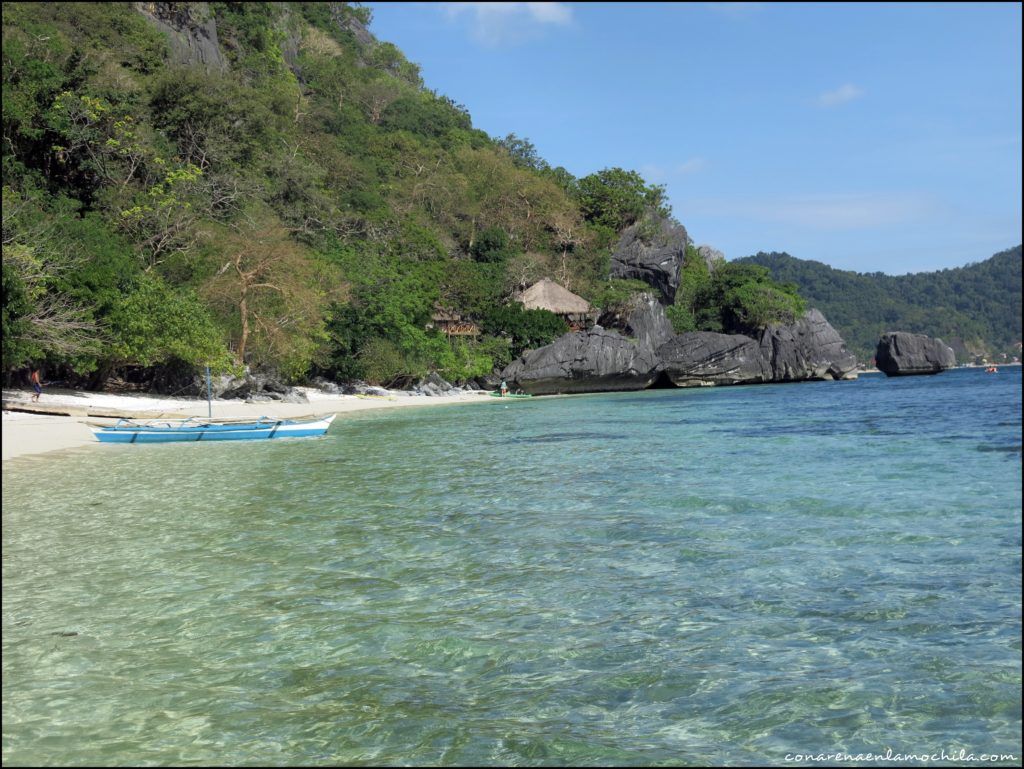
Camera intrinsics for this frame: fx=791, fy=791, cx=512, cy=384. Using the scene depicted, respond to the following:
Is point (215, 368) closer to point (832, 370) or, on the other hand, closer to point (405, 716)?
point (405, 716)

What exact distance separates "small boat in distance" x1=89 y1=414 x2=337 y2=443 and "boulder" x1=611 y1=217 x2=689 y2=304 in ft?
146

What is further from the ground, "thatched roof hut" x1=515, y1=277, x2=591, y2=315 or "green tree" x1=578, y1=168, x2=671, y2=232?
"green tree" x1=578, y1=168, x2=671, y2=232

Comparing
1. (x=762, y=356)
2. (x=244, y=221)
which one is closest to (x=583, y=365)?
(x=762, y=356)

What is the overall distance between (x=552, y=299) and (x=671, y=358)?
9.25 metres

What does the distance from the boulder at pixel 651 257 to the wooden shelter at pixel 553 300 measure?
327 inches

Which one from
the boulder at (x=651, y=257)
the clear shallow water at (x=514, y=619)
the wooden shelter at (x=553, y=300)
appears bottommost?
the clear shallow water at (x=514, y=619)

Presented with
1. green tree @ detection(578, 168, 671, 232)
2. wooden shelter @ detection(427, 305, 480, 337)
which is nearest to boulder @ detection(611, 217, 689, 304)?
green tree @ detection(578, 168, 671, 232)

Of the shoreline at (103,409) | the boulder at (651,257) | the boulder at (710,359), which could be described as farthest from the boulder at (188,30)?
the boulder at (710,359)

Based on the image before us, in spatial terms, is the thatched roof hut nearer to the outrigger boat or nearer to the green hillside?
the green hillside

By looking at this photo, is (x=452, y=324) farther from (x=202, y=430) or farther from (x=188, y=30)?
(x=202, y=430)

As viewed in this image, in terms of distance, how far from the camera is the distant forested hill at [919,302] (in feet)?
409

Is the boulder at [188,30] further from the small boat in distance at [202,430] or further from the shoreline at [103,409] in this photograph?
the small boat in distance at [202,430]

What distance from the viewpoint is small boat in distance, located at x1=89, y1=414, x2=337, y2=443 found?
19.0 m

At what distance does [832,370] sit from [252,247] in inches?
1857
